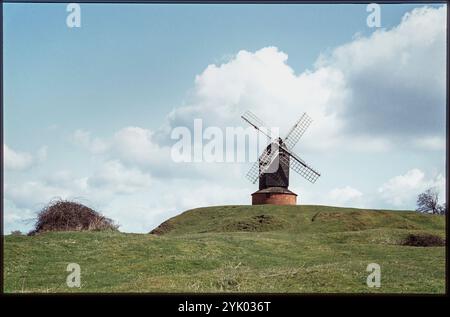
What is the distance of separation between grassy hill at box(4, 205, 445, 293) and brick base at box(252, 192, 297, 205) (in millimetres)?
21603

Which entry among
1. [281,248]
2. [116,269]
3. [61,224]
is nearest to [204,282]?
[116,269]

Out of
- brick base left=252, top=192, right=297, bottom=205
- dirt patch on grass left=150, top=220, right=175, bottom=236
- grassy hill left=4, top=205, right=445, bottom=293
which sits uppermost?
brick base left=252, top=192, right=297, bottom=205

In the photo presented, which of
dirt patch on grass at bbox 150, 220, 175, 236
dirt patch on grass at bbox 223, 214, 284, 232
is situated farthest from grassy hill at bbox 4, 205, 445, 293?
dirt patch on grass at bbox 150, 220, 175, 236

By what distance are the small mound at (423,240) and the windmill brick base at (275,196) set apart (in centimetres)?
2294

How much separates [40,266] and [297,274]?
12.5 meters

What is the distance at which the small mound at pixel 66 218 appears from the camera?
46656 millimetres

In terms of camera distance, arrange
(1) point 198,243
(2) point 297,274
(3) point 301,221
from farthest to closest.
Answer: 1. (3) point 301,221
2. (1) point 198,243
3. (2) point 297,274

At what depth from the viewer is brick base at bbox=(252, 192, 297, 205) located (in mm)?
67250

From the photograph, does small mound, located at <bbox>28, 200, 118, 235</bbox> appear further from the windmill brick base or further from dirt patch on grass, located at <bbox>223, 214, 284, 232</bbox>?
the windmill brick base

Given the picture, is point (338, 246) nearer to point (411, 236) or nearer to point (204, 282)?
point (411, 236)

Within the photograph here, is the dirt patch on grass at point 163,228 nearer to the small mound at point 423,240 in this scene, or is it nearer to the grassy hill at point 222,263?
the grassy hill at point 222,263
